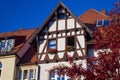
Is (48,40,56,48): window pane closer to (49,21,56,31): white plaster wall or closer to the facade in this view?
the facade

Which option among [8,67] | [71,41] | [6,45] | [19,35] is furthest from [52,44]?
[19,35]

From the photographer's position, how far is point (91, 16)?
1500 inches

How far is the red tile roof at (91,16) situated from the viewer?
36.9 metres

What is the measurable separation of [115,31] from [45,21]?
51.9ft

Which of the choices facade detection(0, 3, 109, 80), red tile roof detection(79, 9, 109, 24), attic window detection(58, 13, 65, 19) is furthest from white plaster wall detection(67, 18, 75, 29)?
red tile roof detection(79, 9, 109, 24)

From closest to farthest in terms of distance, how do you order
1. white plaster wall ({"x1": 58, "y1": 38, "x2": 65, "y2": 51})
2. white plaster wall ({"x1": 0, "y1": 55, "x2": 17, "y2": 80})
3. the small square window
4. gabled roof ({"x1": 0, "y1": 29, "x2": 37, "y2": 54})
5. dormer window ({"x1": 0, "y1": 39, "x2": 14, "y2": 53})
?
white plaster wall ({"x1": 58, "y1": 38, "x2": 65, "y2": 51}) → the small square window → white plaster wall ({"x1": 0, "y1": 55, "x2": 17, "y2": 80}) → gabled roof ({"x1": 0, "y1": 29, "x2": 37, "y2": 54}) → dormer window ({"x1": 0, "y1": 39, "x2": 14, "y2": 53})

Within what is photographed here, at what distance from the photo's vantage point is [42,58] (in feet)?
110

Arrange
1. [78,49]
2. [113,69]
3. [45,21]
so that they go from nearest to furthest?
[113,69], [78,49], [45,21]

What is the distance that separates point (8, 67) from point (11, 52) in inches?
74.1

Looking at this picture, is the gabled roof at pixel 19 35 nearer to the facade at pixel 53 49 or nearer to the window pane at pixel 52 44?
the facade at pixel 53 49

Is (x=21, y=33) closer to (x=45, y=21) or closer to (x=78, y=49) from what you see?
(x=45, y=21)

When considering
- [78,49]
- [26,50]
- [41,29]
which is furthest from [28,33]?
[78,49]

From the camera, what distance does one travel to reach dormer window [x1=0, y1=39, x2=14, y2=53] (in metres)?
38.1

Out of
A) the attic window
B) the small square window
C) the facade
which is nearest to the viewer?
the facade
